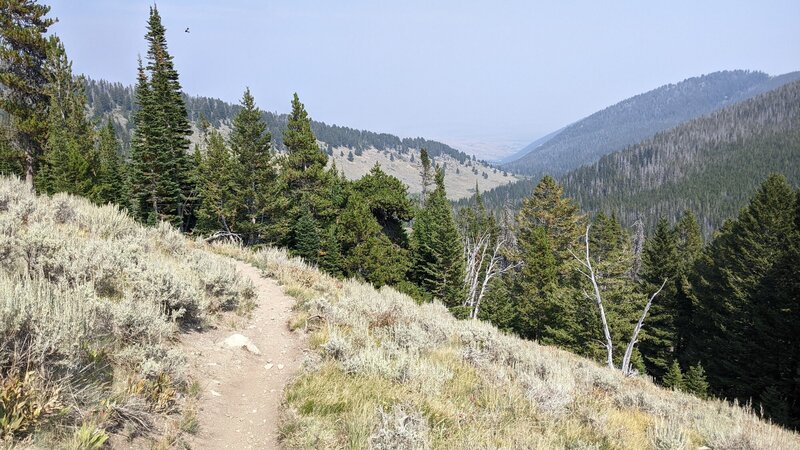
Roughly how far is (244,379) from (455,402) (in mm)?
3009

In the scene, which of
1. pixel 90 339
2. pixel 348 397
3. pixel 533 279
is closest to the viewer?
pixel 90 339

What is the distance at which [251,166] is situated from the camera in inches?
1238

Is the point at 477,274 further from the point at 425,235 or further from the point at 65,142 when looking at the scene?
the point at 65,142

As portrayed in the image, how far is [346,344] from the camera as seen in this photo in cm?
650

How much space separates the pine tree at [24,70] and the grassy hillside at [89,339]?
856 inches

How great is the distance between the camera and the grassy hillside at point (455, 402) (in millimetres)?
4469

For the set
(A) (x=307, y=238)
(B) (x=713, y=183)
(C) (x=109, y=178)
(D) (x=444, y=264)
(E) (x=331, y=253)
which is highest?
(B) (x=713, y=183)

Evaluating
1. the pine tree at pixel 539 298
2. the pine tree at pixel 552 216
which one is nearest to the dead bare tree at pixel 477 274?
the pine tree at pixel 539 298

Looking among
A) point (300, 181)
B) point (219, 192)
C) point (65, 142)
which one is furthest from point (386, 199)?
point (65, 142)

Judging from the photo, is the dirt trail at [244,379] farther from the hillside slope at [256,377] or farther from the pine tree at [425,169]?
the pine tree at [425,169]

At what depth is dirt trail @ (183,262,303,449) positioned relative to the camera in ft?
14.8

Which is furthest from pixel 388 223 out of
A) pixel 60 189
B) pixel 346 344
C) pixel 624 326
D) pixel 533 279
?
pixel 346 344

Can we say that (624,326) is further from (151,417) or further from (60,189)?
(60,189)

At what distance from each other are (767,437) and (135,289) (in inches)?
377
